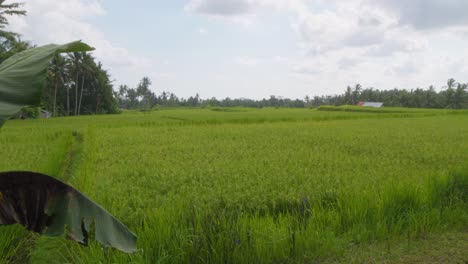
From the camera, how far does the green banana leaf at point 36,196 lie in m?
1.13

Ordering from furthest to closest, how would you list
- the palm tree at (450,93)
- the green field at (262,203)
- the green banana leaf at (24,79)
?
the palm tree at (450,93) → the green field at (262,203) → the green banana leaf at (24,79)

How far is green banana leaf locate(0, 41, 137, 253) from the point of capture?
3.72ft

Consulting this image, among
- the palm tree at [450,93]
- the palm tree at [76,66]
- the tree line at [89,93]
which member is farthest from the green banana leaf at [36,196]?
the palm tree at [450,93]

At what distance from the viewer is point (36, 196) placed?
1175 mm

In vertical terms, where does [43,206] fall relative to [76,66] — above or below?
below

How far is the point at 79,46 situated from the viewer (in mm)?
1313

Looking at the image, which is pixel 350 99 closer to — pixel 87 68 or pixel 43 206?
pixel 87 68

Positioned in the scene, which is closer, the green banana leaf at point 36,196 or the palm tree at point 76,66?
the green banana leaf at point 36,196

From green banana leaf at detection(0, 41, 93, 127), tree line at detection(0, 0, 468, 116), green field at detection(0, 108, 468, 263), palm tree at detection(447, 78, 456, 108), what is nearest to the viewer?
green banana leaf at detection(0, 41, 93, 127)

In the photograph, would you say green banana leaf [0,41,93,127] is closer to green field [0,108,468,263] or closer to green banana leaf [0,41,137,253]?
green banana leaf [0,41,137,253]

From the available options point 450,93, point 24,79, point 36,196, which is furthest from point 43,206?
point 450,93

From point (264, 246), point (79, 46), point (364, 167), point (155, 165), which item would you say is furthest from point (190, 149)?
point (79, 46)

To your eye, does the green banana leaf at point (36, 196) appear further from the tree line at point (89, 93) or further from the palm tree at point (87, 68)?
the palm tree at point (87, 68)

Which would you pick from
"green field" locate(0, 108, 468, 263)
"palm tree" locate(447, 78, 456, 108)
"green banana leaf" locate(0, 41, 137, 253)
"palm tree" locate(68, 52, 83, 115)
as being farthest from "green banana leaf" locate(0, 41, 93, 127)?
"palm tree" locate(447, 78, 456, 108)
